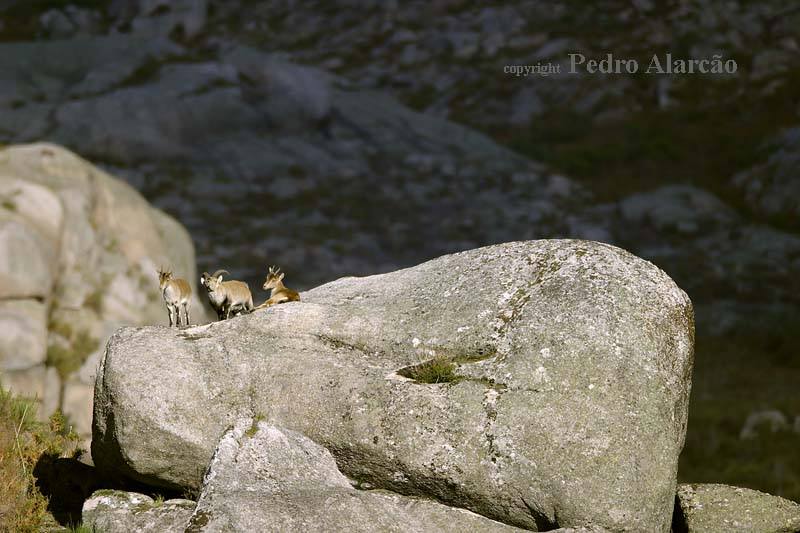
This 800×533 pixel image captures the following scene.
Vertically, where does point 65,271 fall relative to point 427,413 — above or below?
below

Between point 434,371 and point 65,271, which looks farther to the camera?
point 65,271

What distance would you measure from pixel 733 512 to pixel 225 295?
924 cm

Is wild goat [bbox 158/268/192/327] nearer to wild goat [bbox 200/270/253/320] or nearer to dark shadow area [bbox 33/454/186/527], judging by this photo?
wild goat [bbox 200/270/253/320]

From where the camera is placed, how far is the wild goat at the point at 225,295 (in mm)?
16141

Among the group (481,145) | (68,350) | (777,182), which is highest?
(68,350)

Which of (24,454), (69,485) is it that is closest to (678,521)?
(69,485)

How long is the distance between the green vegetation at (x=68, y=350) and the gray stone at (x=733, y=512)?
1628 cm

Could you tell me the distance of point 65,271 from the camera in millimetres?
25875

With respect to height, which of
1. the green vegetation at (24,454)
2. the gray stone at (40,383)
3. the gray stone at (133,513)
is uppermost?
the gray stone at (133,513)

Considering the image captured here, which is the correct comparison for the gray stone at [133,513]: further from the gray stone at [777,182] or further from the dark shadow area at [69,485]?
the gray stone at [777,182]

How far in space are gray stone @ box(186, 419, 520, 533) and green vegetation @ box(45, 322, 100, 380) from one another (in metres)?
13.1

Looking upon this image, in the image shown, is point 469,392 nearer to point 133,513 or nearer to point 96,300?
point 133,513

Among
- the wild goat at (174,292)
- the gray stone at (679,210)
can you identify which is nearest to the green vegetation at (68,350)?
the wild goat at (174,292)

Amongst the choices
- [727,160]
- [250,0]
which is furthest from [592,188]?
[250,0]
